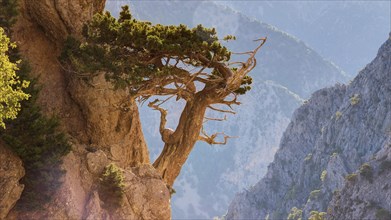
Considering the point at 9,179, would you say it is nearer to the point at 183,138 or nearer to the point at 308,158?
the point at 183,138

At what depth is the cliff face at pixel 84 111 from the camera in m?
20.4

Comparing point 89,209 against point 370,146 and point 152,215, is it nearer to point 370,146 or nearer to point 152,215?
point 152,215

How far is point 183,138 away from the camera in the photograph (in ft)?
79.2

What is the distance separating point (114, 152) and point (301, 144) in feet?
470

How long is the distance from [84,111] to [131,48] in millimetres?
4179

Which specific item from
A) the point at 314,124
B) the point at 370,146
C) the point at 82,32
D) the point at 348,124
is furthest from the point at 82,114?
the point at 314,124

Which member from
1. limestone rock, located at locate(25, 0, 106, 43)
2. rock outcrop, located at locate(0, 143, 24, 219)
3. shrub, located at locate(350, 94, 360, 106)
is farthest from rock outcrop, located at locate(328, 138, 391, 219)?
rock outcrop, located at locate(0, 143, 24, 219)

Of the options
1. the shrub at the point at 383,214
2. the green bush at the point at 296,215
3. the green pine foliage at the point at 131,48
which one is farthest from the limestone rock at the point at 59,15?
the green bush at the point at 296,215

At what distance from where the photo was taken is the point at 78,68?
19.9 meters

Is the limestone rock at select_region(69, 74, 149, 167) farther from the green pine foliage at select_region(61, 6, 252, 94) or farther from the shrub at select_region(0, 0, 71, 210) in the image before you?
the shrub at select_region(0, 0, 71, 210)

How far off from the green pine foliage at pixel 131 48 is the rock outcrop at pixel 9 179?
468 centimetres

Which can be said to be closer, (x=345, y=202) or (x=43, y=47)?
(x=43, y=47)

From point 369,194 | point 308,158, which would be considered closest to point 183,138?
point 369,194

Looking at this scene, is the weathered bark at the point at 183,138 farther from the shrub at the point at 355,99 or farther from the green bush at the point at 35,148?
the shrub at the point at 355,99
